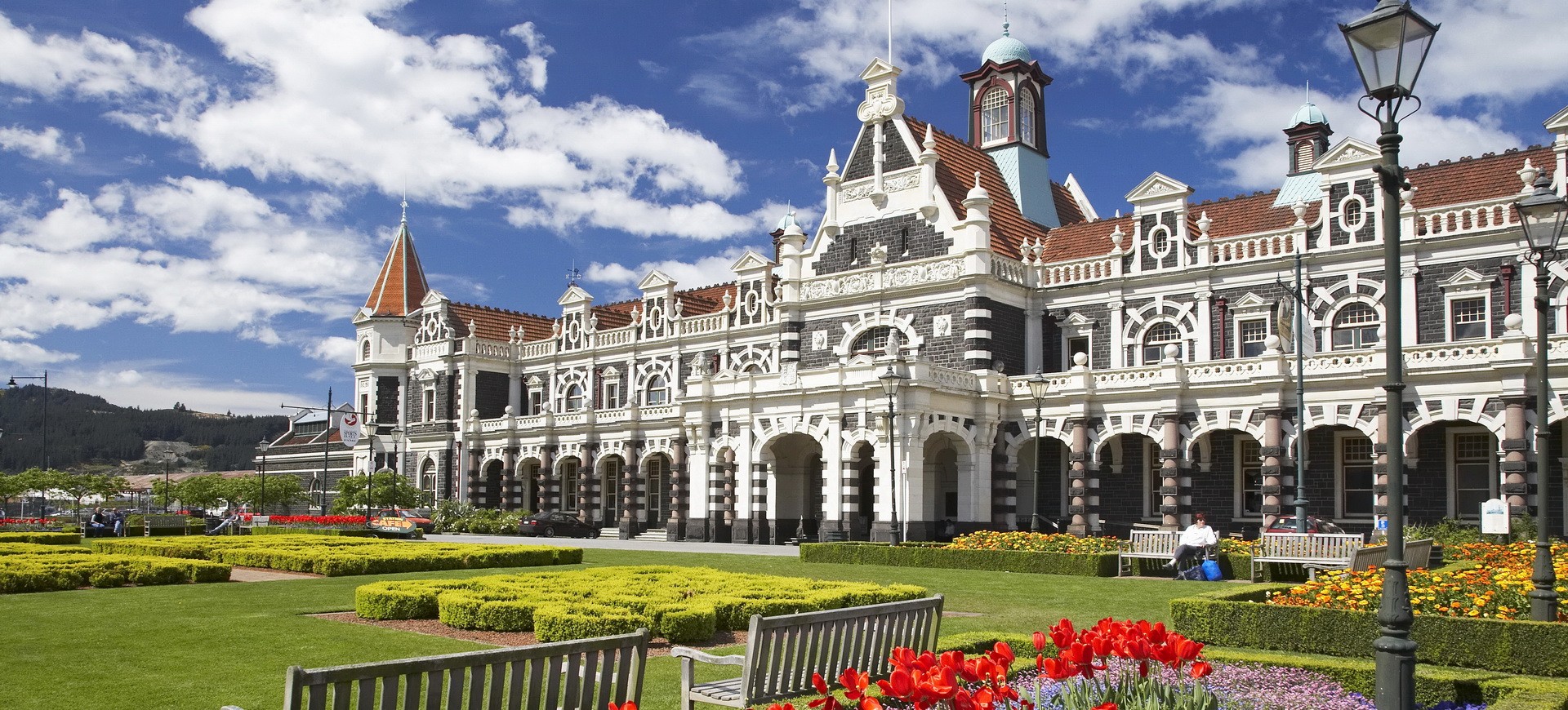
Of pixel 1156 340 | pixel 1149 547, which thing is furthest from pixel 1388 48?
pixel 1156 340

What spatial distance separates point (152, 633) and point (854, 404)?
86.5 ft

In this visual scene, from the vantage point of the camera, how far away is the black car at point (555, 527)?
49.8m

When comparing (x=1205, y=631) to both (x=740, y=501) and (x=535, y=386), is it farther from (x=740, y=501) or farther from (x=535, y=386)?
(x=535, y=386)

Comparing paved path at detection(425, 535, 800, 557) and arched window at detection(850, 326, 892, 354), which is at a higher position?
arched window at detection(850, 326, 892, 354)

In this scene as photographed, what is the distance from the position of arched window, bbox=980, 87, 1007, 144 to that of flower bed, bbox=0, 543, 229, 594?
115 feet

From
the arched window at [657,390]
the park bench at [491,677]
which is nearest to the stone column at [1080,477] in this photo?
the arched window at [657,390]

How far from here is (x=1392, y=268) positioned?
28.2 ft

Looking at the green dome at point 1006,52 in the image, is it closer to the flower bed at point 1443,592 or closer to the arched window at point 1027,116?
the arched window at point 1027,116

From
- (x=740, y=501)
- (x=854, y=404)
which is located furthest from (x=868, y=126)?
(x=740, y=501)

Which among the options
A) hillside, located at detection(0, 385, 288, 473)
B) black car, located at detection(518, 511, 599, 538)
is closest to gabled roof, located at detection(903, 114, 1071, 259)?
black car, located at detection(518, 511, 599, 538)

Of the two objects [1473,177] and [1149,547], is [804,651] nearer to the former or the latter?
[1149,547]

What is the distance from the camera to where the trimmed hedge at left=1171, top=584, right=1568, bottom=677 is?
12242mm

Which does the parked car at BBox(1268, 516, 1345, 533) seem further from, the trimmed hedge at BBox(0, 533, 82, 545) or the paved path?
the trimmed hedge at BBox(0, 533, 82, 545)

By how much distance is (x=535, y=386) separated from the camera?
62875 mm
